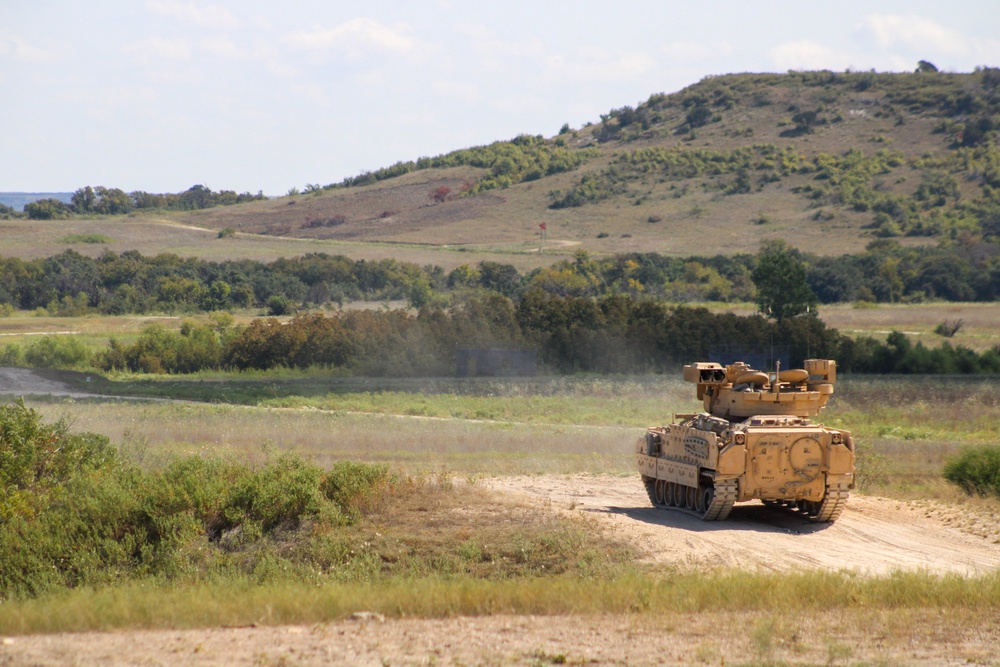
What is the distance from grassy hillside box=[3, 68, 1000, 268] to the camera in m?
89.2

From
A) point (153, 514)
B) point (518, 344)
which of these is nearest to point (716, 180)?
point (518, 344)

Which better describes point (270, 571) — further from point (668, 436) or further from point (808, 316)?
point (808, 316)

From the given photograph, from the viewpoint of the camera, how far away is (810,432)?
640 inches

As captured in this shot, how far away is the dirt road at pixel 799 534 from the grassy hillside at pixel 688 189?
198 feet

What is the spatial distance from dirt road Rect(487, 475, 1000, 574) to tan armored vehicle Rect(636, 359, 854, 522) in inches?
16.5

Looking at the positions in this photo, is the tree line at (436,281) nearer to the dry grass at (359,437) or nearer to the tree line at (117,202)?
the dry grass at (359,437)

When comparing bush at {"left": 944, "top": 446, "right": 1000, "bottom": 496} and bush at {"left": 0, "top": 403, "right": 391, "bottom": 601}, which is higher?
bush at {"left": 0, "top": 403, "right": 391, "bottom": 601}

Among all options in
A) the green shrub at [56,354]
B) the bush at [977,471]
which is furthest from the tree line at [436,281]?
the bush at [977,471]

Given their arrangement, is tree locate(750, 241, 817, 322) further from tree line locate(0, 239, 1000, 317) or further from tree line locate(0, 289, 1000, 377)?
tree line locate(0, 239, 1000, 317)

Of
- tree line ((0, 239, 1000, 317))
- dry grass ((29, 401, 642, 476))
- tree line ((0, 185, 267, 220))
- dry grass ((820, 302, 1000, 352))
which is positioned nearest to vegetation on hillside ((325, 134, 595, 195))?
tree line ((0, 185, 267, 220))

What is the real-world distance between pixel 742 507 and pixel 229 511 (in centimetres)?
867

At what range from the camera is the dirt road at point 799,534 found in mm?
13812

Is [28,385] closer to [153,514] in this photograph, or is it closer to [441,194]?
[153,514]

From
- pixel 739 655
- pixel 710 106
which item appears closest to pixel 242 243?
pixel 710 106
